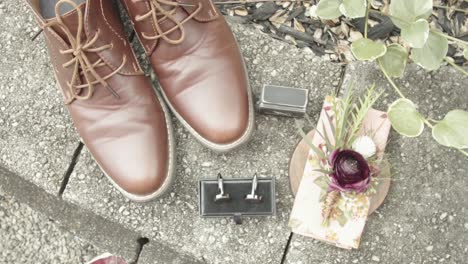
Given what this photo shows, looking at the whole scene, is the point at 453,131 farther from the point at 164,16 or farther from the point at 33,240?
the point at 33,240

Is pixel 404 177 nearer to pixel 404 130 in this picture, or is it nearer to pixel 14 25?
pixel 404 130

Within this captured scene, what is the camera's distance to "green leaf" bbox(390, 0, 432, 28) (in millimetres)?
1056

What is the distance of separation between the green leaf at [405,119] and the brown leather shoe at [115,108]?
1.46ft

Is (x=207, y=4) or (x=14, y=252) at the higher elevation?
(x=207, y=4)

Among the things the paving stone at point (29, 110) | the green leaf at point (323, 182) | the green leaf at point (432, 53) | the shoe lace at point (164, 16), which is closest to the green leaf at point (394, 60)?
the green leaf at point (432, 53)

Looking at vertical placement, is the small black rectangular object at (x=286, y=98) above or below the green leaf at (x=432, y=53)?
below

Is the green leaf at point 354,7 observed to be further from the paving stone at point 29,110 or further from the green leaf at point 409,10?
the paving stone at point 29,110

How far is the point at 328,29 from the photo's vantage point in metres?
1.34

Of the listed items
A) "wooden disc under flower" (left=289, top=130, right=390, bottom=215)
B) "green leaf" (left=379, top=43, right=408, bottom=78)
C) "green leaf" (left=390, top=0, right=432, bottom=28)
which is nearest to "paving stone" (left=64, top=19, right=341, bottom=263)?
"wooden disc under flower" (left=289, top=130, right=390, bottom=215)

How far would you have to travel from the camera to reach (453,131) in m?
1.05

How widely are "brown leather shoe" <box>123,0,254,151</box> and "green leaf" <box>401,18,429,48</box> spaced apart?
Result: 337mm

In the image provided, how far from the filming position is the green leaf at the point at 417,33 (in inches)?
40.6

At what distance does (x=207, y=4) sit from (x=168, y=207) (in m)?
0.43

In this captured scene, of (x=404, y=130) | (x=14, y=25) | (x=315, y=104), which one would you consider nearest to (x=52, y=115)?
(x=14, y=25)
